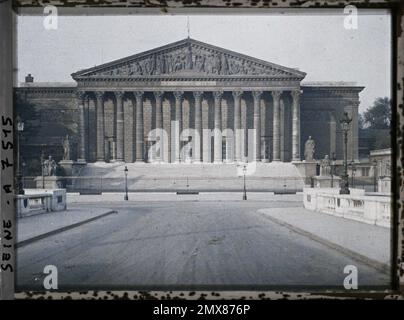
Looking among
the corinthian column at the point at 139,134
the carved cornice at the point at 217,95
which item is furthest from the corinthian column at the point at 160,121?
the carved cornice at the point at 217,95

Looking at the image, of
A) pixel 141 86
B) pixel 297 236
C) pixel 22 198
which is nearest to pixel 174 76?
pixel 141 86

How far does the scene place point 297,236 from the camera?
8.26 metres

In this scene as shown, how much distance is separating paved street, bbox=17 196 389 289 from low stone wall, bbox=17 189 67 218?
0.41 meters

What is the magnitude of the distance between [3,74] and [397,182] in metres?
4.72

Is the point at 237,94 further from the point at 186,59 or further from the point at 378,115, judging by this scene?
the point at 378,115

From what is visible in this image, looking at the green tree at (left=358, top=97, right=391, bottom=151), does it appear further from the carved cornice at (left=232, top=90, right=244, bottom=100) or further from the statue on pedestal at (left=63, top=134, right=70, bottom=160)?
the carved cornice at (left=232, top=90, right=244, bottom=100)

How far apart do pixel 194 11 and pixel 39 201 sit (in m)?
3.63

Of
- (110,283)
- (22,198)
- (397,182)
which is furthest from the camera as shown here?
(22,198)

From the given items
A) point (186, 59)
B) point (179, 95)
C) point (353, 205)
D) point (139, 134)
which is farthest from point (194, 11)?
point (179, 95)

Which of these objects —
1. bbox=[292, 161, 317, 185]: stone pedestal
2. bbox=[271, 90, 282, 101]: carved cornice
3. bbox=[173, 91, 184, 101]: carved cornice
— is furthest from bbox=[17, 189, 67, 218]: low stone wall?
bbox=[271, 90, 282, 101]: carved cornice

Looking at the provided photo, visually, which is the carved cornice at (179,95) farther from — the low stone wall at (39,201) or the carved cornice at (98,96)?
the low stone wall at (39,201)

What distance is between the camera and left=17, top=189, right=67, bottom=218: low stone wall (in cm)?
578

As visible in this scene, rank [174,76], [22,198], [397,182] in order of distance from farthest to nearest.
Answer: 1. [174,76]
2. [22,198]
3. [397,182]
